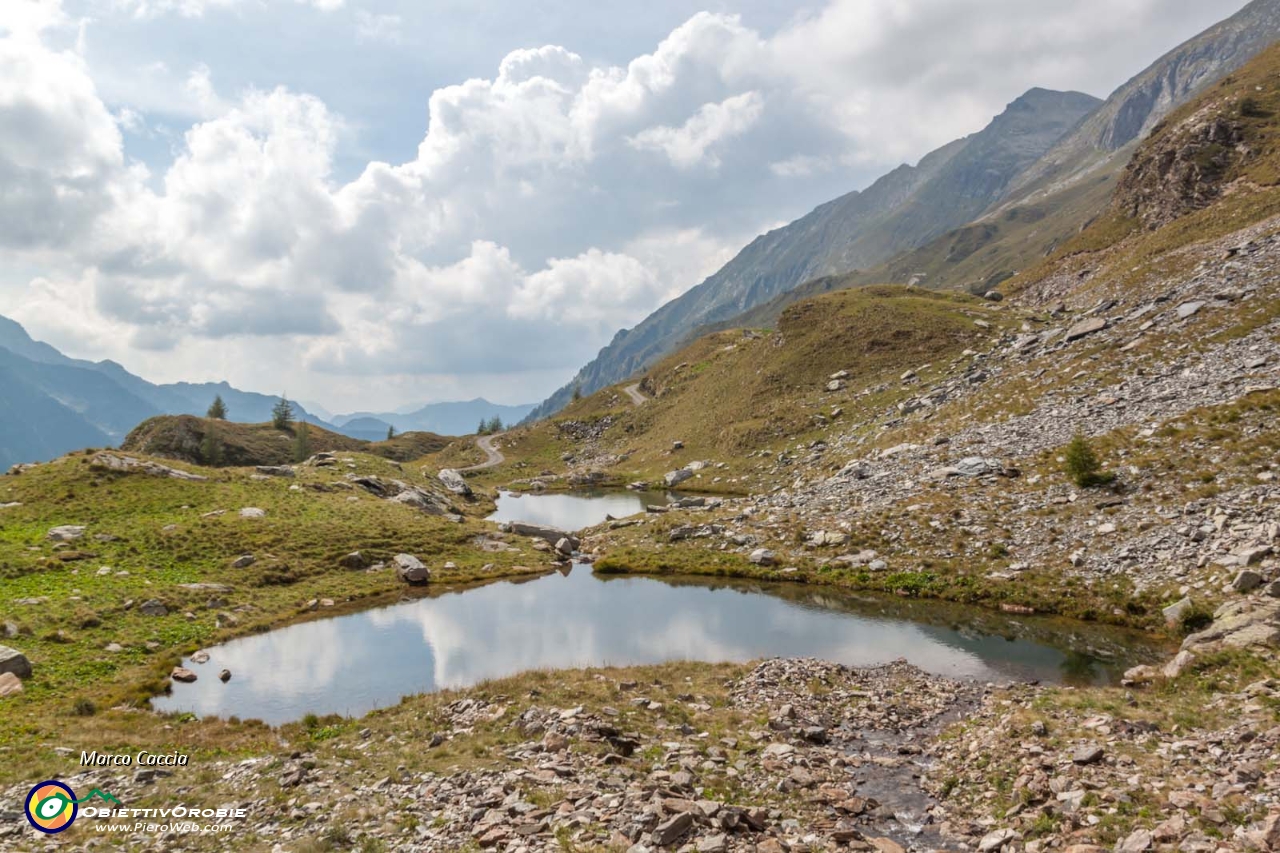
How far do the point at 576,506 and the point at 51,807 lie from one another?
7669cm

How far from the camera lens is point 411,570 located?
47.7m

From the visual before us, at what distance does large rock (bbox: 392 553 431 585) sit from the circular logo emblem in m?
31.2

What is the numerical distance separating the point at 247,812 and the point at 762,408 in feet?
306

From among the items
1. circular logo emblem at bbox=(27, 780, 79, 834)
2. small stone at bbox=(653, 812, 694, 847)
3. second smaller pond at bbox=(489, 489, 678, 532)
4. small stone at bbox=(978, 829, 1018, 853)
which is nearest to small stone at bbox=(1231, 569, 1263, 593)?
small stone at bbox=(978, 829, 1018, 853)

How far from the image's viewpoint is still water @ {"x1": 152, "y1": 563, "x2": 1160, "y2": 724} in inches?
1070

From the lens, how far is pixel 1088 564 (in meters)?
32.9

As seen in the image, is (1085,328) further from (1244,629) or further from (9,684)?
(9,684)

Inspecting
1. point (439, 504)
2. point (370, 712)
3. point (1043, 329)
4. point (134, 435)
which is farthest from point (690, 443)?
point (134, 435)

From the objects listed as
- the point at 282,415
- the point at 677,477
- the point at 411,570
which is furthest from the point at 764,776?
the point at 282,415

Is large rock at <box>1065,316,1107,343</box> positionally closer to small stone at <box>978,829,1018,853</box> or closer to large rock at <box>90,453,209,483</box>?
small stone at <box>978,829,1018,853</box>

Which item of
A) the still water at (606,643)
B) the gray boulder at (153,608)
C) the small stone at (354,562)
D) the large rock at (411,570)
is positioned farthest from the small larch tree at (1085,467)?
the gray boulder at (153,608)

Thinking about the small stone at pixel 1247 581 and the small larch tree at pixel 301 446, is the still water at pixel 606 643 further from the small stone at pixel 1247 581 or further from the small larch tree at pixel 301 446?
the small larch tree at pixel 301 446

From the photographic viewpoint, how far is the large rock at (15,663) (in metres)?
26.2

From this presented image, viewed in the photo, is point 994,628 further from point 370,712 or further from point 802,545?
point 370,712
